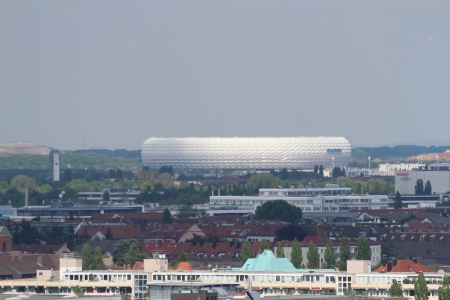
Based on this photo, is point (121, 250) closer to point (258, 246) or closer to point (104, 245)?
point (258, 246)

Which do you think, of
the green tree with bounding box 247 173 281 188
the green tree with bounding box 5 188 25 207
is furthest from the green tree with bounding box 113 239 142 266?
the green tree with bounding box 247 173 281 188

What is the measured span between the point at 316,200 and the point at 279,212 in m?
28.2

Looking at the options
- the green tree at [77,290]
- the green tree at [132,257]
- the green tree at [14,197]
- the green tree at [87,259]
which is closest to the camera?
the green tree at [77,290]

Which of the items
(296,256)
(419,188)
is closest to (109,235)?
(296,256)

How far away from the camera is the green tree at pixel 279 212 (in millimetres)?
110500

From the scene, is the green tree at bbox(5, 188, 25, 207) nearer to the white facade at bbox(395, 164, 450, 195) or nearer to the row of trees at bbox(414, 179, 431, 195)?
the row of trees at bbox(414, 179, 431, 195)

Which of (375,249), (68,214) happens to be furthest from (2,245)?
(68,214)

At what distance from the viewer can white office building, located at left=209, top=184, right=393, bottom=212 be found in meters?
139

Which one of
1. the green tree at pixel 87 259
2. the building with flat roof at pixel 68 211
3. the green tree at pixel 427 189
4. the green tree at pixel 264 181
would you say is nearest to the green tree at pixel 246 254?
the green tree at pixel 87 259

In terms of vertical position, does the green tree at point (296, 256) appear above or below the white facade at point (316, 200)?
below

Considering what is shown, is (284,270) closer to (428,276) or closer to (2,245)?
(428,276)

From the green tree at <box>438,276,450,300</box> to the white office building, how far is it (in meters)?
82.1

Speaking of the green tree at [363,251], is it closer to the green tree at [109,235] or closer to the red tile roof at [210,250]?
the red tile roof at [210,250]

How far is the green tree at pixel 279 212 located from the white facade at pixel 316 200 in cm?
2277
